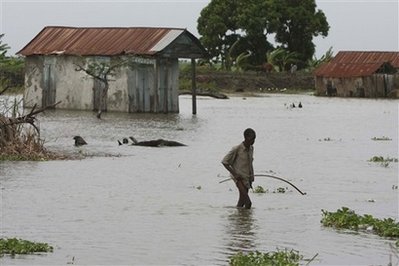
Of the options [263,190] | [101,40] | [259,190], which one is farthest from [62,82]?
[259,190]

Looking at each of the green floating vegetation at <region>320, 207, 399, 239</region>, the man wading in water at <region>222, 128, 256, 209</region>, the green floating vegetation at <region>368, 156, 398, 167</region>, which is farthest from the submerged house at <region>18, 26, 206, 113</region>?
the green floating vegetation at <region>320, 207, 399, 239</region>

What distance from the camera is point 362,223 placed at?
12.9 metres

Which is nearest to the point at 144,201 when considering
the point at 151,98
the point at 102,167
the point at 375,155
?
the point at 102,167

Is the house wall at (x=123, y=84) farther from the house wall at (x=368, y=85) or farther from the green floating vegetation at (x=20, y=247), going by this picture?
the green floating vegetation at (x=20, y=247)

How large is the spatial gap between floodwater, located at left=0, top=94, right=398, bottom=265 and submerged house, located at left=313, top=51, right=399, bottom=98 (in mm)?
30147

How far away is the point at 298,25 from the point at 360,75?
8765 mm

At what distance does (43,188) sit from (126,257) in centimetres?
640

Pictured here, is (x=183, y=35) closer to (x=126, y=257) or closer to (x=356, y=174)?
(x=356, y=174)

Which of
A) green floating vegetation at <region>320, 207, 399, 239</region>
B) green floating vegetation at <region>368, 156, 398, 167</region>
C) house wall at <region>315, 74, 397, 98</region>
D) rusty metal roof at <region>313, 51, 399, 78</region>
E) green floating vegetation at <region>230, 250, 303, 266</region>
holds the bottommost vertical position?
green floating vegetation at <region>368, 156, 398, 167</region>

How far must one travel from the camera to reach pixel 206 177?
19.4 meters

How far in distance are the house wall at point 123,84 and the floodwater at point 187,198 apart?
19.3 ft

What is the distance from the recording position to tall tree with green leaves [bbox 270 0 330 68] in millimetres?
68250

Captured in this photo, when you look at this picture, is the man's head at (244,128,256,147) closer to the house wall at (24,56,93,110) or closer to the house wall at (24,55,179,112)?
the house wall at (24,55,179,112)

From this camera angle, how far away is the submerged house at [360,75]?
206 feet
